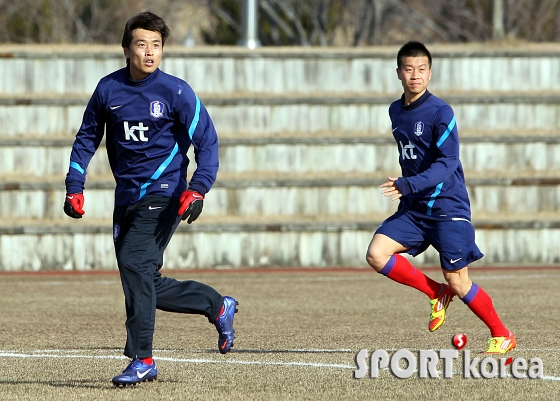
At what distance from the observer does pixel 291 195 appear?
17438 millimetres

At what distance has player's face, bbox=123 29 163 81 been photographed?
248 inches

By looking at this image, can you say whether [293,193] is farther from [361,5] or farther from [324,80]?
[361,5]

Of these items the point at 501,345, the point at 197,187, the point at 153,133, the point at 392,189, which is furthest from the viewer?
the point at 501,345

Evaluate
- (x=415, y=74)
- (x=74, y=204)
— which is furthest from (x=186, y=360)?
(x=415, y=74)

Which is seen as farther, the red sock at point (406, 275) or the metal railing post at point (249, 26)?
the metal railing post at point (249, 26)

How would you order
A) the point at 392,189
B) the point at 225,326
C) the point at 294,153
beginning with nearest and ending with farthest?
1. the point at 225,326
2. the point at 392,189
3. the point at 294,153

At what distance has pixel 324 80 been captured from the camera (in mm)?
19156

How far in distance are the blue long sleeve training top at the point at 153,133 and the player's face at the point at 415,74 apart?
5.20 feet

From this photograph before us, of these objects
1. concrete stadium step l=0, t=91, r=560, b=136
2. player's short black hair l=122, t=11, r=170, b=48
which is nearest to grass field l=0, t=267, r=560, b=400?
player's short black hair l=122, t=11, r=170, b=48

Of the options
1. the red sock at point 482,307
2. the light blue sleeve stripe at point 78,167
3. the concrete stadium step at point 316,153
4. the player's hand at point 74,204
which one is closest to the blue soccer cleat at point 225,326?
the player's hand at point 74,204

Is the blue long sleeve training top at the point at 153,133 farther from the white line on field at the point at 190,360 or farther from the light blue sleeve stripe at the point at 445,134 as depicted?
the light blue sleeve stripe at the point at 445,134

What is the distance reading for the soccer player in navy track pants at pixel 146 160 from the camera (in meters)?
6.31

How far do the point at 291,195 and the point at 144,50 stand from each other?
11.2 meters

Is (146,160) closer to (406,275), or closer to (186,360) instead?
(186,360)
